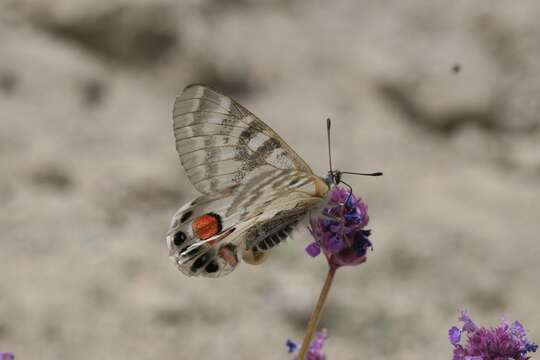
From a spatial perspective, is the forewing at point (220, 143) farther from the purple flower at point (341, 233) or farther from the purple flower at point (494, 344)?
the purple flower at point (494, 344)

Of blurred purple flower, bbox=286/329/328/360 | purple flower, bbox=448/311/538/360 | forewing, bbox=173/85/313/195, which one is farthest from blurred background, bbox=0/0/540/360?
purple flower, bbox=448/311/538/360

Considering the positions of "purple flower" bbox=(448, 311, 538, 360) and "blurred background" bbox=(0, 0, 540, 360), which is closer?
"purple flower" bbox=(448, 311, 538, 360)

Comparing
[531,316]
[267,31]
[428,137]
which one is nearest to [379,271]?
[531,316]

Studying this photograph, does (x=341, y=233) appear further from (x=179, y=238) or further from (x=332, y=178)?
(x=179, y=238)

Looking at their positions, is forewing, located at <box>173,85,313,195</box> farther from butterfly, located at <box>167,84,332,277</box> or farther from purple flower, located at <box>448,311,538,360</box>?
purple flower, located at <box>448,311,538,360</box>

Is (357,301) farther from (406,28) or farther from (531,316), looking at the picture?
(406,28)

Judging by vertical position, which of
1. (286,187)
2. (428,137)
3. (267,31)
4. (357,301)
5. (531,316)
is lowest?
(286,187)
